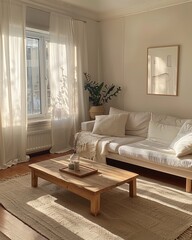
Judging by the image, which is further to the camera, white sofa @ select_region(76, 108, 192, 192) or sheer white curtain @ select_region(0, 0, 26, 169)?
sheer white curtain @ select_region(0, 0, 26, 169)

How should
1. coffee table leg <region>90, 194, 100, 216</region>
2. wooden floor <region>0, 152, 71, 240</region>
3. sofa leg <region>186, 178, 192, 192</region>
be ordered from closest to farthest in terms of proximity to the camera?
wooden floor <region>0, 152, 71, 240</region>
coffee table leg <region>90, 194, 100, 216</region>
sofa leg <region>186, 178, 192, 192</region>

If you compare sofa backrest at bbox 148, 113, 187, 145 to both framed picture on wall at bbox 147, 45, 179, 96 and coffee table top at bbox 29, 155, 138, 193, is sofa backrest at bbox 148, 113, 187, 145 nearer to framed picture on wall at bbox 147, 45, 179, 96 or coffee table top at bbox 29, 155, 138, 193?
framed picture on wall at bbox 147, 45, 179, 96

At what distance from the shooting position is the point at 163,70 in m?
4.33

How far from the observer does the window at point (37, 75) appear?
4434 mm

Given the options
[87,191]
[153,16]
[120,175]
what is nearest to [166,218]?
[120,175]

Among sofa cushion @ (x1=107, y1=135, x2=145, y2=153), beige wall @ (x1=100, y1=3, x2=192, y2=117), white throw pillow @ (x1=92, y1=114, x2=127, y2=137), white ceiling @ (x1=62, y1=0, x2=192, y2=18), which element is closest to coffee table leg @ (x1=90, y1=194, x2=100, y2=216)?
sofa cushion @ (x1=107, y1=135, x2=145, y2=153)

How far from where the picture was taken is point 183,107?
165 inches

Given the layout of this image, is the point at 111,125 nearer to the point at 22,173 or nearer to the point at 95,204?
the point at 22,173

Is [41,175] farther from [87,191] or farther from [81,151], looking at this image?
[81,151]

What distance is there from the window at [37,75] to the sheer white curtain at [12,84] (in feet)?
1.40

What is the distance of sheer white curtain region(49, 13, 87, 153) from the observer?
4469 millimetres

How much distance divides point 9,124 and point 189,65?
2.95 meters

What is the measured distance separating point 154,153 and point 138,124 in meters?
1.06

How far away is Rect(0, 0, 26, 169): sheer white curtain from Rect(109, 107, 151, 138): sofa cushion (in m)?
1.75
